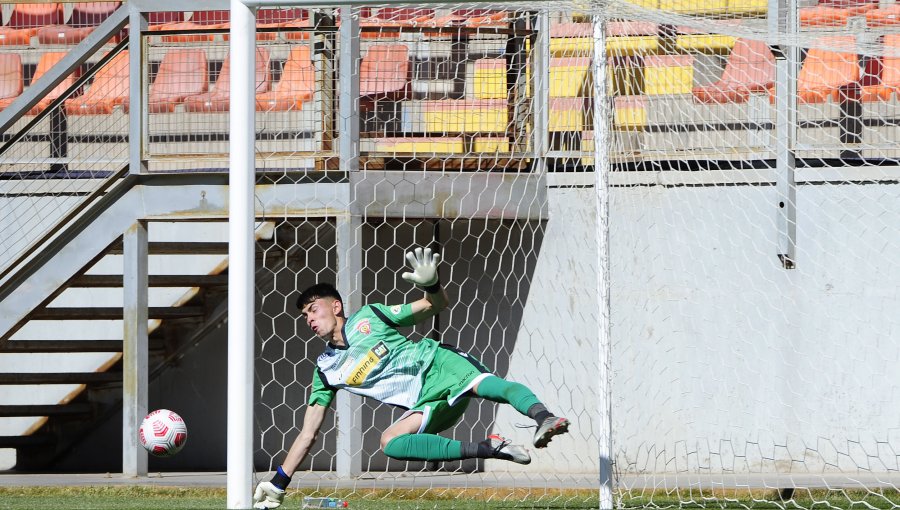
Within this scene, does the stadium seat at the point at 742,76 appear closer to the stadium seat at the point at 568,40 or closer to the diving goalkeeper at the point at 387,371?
the stadium seat at the point at 568,40

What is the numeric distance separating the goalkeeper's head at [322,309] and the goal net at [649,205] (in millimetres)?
1711

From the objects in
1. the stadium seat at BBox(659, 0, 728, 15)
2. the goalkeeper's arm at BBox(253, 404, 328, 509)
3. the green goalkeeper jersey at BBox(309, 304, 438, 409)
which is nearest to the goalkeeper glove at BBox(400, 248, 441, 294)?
the green goalkeeper jersey at BBox(309, 304, 438, 409)

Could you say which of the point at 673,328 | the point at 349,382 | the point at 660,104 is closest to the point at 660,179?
the point at 660,104

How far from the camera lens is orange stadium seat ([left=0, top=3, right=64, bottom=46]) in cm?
1083

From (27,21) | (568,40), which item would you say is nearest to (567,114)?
(568,40)

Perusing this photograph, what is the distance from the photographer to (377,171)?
856 cm

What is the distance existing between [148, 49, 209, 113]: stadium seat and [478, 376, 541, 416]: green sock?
12.7ft

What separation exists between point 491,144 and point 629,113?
100 centimetres

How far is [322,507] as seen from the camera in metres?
6.71

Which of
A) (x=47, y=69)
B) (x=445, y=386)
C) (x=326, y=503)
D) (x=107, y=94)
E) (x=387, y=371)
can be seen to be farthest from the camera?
(x=47, y=69)

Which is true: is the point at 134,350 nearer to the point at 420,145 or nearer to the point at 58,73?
the point at 58,73

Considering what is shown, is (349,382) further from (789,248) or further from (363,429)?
(789,248)

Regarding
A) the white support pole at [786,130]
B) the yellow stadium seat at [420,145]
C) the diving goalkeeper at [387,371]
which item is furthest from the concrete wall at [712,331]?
the diving goalkeeper at [387,371]

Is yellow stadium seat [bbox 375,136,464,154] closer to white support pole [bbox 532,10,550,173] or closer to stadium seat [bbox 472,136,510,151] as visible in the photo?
stadium seat [bbox 472,136,510,151]
